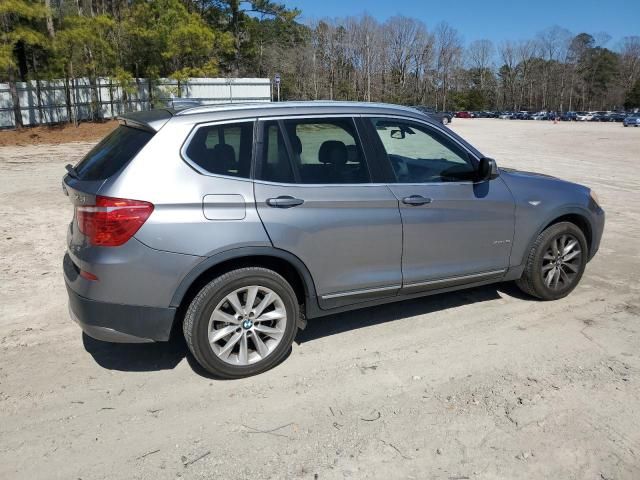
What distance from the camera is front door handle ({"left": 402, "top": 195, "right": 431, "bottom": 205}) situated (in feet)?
13.0

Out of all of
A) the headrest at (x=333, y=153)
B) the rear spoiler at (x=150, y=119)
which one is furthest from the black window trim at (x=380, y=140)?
the rear spoiler at (x=150, y=119)

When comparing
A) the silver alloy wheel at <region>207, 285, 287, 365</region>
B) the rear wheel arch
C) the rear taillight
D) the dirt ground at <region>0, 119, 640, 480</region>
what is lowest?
the dirt ground at <region>0, 119, 640, 480</region>

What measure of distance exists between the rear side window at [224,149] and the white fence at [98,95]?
855 inches

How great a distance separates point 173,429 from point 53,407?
83cm

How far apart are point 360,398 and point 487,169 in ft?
6.85

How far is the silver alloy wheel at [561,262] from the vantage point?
190 inches

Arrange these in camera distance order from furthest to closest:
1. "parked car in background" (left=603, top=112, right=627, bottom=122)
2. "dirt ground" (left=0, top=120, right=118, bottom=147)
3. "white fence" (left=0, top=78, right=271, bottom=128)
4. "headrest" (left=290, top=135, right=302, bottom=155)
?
"parked car in background" (left=603, top=112, right=627, bottom=122)
"white fence" (left=0, top=78, right=271, bottom=128)
"dirt ground" (left=0, top=120, right=118, bottom=147)
"headrest" (left=290, top=135, right=302, bottom=155)

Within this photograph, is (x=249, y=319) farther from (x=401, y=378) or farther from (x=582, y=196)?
(x=582, y=196)

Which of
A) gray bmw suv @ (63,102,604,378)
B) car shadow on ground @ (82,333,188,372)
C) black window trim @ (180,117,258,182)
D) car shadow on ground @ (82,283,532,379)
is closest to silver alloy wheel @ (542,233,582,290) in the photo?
car shadow on ground @ (82,283,532,379)

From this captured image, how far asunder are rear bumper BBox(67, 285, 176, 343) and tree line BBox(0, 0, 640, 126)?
2234 centimetres

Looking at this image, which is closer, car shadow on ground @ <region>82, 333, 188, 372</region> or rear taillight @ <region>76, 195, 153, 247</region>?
rear taillight @ <region>76, 195, 153, 247</region>

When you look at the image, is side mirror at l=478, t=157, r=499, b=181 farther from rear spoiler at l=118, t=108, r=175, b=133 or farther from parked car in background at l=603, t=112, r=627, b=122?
parked car in background at l=603, t=112, r=627, b=122

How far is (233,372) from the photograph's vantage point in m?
3.55

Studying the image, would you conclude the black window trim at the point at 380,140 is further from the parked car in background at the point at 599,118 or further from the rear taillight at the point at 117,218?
the parked car in background at the point at 599,118
